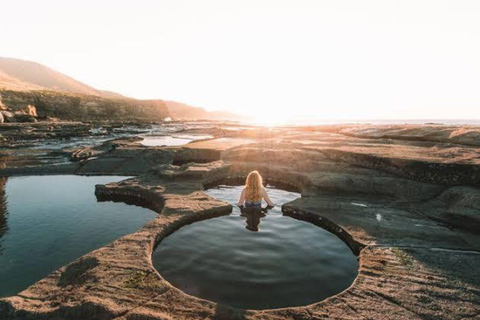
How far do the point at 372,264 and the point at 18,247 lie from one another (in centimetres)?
977

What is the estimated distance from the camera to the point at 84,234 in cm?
912

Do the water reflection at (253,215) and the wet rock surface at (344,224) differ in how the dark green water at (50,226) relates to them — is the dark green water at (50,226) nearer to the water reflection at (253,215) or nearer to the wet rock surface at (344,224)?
the wet rock surface at (344,224)

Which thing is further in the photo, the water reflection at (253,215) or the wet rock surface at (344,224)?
the water reflection at (253,215)

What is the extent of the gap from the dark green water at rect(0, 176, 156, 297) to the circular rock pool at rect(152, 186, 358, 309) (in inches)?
101

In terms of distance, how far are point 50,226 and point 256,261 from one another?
7558mm

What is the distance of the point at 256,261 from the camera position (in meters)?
7.17

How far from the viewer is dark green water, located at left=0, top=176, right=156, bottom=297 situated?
7.19m

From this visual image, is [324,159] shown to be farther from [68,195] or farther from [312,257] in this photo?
[68,195]

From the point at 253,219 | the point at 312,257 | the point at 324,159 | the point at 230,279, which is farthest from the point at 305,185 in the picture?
the point at 230,279

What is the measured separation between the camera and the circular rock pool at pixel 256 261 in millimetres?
5871

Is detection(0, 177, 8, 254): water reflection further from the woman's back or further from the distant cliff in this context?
the distant cliff

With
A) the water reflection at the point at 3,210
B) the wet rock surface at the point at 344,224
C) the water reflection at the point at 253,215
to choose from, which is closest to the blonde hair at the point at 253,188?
the water reflection at the point at 253,215

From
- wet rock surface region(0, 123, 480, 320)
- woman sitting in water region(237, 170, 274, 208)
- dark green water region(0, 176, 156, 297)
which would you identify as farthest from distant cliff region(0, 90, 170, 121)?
woman sitting in water region(237, 170, 274, 208)

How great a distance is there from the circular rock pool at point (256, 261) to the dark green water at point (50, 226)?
2554 millimetres
